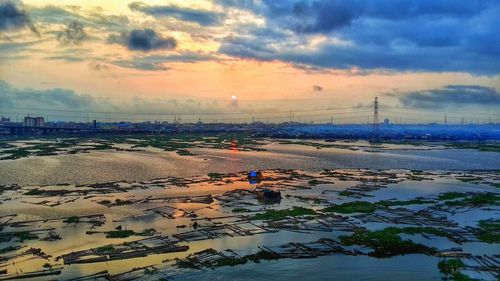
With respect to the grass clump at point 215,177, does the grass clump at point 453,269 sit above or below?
below

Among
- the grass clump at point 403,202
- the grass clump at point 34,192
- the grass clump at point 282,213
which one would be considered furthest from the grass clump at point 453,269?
the grass clump at point 34,192

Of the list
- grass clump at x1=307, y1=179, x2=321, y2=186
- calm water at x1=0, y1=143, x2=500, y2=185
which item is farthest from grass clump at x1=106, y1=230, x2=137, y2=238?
grass clump at x1=307, y1=179, x2=321, y2=186

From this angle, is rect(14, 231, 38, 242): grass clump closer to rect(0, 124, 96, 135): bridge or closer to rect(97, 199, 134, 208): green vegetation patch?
rect(97, 199, 134, 208): green vegetation patch

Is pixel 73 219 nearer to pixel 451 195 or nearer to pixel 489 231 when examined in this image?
pixel 489 231

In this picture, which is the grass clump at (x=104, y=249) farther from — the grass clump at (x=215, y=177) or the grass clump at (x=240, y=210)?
the grass clump at (x=215, y=177)

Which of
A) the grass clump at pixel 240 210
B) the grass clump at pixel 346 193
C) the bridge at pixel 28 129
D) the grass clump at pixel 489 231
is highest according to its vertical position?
the bridge at pixel 28 129

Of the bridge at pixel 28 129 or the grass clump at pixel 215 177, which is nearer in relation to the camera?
the grass clump at pixel 215 177

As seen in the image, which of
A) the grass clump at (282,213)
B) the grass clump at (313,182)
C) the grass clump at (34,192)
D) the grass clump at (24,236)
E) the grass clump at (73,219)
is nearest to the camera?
the grass clump at (24,236)

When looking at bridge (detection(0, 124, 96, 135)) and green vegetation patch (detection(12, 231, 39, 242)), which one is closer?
green vegetation patch (detection(12, 231, 39, 242))
